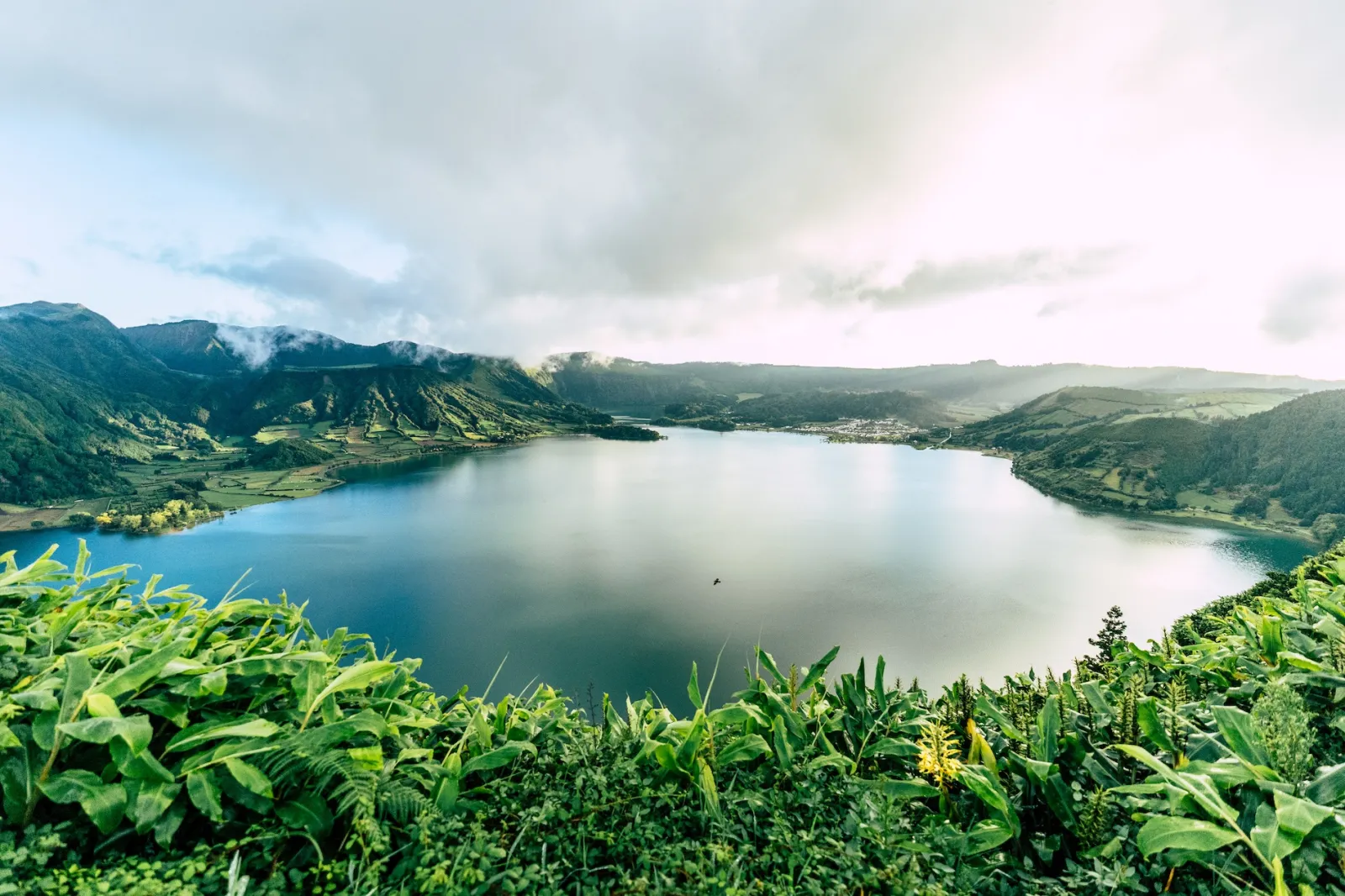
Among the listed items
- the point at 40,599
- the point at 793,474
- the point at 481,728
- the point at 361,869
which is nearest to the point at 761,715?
Answer: the point at 481,728

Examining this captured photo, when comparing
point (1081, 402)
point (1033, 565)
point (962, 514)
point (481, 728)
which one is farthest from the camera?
point (1081, 402)

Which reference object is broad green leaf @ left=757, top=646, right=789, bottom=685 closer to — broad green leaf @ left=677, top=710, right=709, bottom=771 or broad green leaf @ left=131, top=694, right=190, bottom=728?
broad green leaf @ left=677, top=710, right=709, bottom=771

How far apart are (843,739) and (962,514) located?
91.4 metres

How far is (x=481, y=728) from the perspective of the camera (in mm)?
2213

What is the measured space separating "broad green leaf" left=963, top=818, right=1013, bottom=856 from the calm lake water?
1236 inches

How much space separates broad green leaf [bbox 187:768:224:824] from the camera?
1528 mm

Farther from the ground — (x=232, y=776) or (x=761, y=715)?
(x=232, y=776)

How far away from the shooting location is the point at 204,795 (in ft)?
5.07

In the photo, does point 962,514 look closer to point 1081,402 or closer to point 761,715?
point 761,715

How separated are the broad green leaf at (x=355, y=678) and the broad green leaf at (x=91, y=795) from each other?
18.4 inches

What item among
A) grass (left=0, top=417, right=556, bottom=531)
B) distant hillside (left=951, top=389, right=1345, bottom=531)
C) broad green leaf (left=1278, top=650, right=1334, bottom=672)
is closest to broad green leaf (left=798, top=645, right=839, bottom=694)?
broad green leaf (left=1278, top=650, right=1334, bottom=672)

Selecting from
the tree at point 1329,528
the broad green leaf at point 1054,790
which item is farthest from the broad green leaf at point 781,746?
the tree at point 1329,528

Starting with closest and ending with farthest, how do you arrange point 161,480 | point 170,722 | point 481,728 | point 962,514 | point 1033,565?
point 170,722
point 481,728
point 1033,565
point 962,514
point 161,480

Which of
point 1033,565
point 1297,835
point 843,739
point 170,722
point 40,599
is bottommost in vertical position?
point 1033,565
